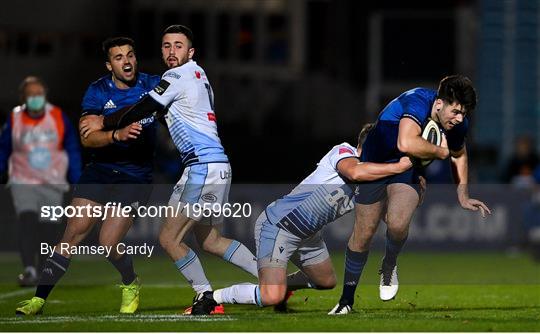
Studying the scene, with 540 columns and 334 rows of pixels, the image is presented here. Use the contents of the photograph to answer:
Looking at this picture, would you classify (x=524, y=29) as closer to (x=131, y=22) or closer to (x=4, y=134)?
(x=131, y=22)

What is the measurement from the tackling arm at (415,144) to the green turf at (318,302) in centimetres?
112

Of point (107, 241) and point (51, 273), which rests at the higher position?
point (107, 241)

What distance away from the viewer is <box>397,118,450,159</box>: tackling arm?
34.5 ft

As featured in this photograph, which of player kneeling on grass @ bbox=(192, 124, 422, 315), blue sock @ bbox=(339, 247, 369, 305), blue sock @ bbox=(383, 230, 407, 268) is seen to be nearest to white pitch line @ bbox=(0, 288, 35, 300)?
player kneeling on grass @ bbox=(192, 124, 422, 315)

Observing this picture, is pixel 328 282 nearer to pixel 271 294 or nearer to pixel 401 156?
pixel 271 294

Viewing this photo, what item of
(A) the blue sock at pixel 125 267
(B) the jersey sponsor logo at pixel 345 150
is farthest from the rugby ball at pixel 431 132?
(A) the blue sock at pixel 125 267

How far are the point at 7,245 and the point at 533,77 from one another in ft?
46.3

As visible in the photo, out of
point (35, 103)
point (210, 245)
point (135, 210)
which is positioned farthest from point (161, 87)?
point (35, 103)

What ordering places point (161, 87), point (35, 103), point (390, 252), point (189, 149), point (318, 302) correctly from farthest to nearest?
point (35, 103)
point (318, 302)
point (390, 252)
point (189, 149)
point (161, 87)

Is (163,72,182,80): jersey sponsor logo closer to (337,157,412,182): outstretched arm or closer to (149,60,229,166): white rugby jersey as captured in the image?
(149,60,229,166): white rugby jersey

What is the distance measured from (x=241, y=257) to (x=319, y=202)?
0.70 m

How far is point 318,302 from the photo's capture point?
12.6 metres

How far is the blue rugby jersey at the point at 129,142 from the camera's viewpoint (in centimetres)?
1111

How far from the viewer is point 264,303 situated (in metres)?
10.9
